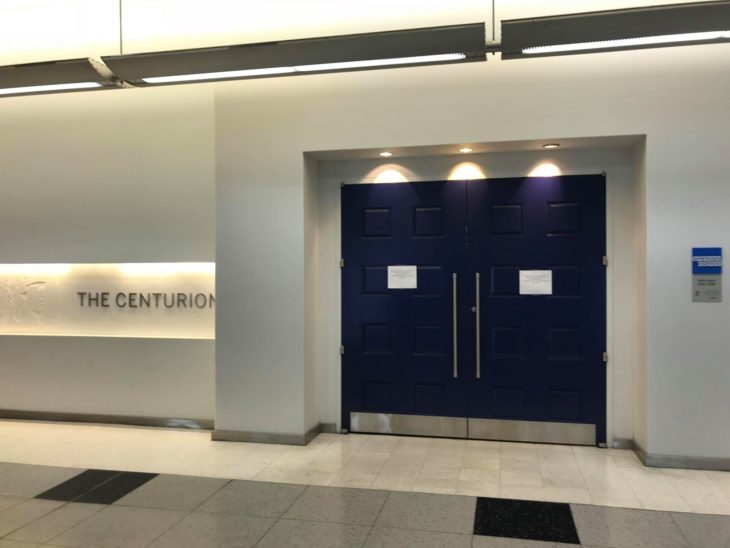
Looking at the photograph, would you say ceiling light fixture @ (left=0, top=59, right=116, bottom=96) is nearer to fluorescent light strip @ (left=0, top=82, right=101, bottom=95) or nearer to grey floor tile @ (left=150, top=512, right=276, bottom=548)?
fluorescent light strip @ (left=0, top=82, right=101, bottom=95)

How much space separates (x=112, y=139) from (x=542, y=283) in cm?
435

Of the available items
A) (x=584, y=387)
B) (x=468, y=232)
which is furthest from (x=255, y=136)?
(x=584, y=387)

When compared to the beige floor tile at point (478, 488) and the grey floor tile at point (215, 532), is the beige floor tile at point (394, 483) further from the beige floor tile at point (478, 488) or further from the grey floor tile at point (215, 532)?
the grey floor tile at point (215, 532)

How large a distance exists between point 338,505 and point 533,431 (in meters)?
2.03

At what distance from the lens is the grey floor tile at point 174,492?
3.73 m

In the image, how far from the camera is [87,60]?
12.8 ft

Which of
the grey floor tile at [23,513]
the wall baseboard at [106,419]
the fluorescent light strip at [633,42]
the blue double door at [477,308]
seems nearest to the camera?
the fluorescent light strip at [633,42]

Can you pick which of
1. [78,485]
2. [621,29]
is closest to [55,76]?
[78,485]

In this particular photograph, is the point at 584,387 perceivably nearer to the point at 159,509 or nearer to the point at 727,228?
the point at 727,228

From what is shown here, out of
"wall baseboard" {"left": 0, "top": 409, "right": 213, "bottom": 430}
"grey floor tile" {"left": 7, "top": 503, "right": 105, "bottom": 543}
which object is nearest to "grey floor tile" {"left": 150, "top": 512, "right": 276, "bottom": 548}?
"grey floor tile" {"left": 7, "top": 503, "right": 105, "bottom": 543}

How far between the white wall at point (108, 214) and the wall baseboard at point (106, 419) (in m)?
0.05

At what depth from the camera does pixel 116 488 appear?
400 cm

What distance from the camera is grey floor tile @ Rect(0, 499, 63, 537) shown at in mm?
3434

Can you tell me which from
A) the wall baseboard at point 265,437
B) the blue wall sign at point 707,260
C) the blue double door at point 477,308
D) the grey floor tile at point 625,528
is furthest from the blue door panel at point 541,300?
the wall baseboard at point 265,437
